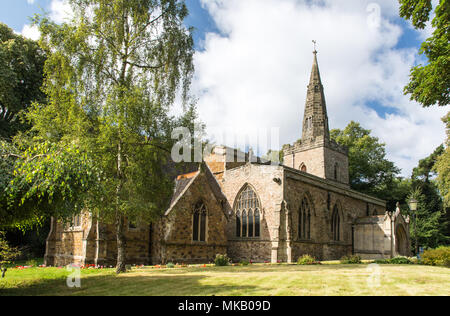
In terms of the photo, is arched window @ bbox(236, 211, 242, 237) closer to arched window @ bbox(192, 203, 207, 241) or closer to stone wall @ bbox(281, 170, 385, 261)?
stone wall @ bbox(281, 170, 385, 261)

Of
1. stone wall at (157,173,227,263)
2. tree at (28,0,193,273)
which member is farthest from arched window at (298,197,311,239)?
tree at (28,0,193,273)

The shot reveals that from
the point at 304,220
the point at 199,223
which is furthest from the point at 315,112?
the point at 199,223

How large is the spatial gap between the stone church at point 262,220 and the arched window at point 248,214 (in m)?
0.07

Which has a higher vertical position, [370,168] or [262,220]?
[370,168]

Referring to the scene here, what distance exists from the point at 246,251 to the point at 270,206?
3.87m

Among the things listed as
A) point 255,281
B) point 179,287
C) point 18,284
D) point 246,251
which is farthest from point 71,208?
point 246,251

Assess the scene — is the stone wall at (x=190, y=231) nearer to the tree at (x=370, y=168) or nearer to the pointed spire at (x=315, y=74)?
the pointed spire at (x=315, y=74)

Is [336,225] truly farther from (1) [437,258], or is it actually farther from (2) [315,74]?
(2) [315,74]

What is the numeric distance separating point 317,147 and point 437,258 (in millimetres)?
18280

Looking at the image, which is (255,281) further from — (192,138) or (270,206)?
(270,206)

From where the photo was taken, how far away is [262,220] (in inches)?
976

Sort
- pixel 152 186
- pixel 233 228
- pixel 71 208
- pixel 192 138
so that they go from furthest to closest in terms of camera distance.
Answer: pixel 233 228, pixel 192 138, pixel 152 186, pixel 71 208

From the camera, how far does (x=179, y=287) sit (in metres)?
9.22

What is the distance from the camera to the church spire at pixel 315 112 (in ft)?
119
